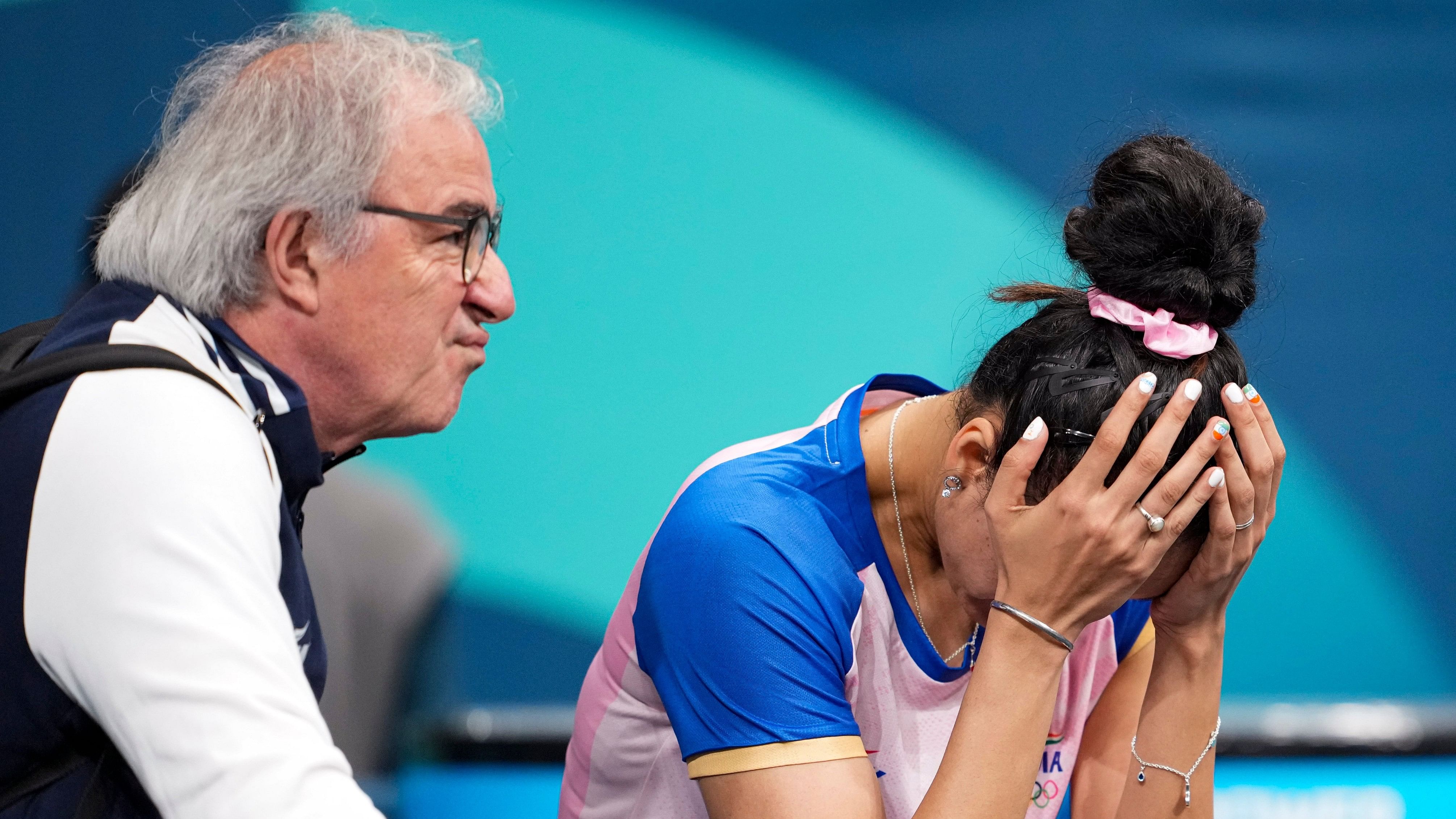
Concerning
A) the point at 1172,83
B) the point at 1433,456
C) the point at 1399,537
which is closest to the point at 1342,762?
the point at 1399,537

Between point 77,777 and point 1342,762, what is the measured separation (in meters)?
2.16

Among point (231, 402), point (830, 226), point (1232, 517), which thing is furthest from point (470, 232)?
point (830, 226)

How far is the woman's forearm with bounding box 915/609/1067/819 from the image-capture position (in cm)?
118

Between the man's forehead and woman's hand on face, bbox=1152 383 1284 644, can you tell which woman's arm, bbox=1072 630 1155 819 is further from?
the man's forehead

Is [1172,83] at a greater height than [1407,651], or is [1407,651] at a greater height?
[1172,83]

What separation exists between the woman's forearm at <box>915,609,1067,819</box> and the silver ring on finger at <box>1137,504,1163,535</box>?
0.16 metres

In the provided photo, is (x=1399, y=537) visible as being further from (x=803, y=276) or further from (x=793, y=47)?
(x=793, y=47)

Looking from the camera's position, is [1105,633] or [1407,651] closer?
[1105,633]

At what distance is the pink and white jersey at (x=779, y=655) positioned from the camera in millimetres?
1201

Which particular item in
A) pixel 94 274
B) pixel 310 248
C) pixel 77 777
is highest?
pixel 310 248

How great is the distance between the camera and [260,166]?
1.13 meters

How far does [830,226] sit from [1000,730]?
1.30 m

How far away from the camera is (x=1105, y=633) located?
1.53 meters

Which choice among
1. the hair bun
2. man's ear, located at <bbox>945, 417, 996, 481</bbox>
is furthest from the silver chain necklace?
the hair bun
